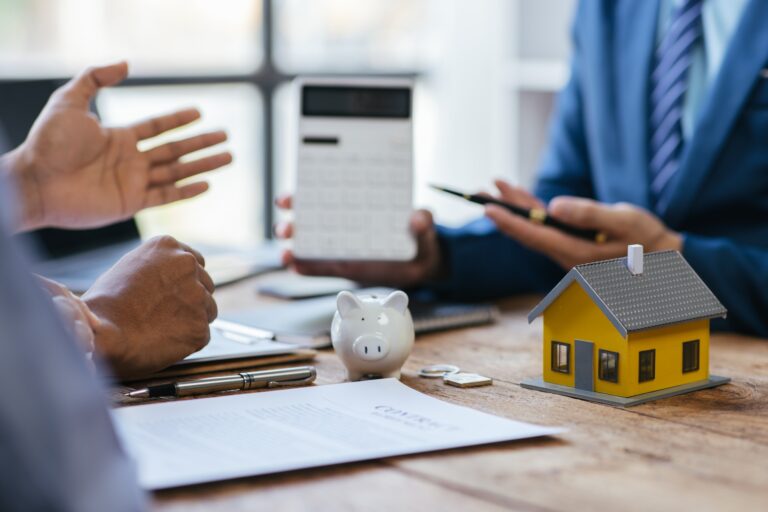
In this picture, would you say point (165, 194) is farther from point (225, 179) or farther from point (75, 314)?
point (225, 179)

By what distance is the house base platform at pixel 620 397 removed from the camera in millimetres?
939

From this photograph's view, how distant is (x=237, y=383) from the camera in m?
1.00

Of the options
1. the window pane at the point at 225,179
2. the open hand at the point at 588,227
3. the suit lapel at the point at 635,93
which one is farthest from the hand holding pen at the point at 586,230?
the window pane at the point at 225,179

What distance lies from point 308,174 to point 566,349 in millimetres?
550

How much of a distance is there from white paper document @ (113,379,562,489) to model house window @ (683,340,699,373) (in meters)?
0.23

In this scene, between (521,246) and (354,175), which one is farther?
(521,246)

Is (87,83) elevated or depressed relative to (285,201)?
elevated

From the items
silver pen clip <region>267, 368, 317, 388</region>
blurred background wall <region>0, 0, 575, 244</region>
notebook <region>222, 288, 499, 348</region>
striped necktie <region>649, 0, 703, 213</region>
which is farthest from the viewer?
blurred background wall <region>0, 0, 575, 244</region>

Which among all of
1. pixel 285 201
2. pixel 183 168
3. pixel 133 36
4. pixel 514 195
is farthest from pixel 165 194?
pixel 133 36

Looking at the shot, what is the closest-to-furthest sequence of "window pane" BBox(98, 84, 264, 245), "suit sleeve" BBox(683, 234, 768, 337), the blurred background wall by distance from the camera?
"suit sleeve" BBox(683, 234, 768, 337)
the blurred background wall
"window pane" BBox(98, 84, 264, 245)

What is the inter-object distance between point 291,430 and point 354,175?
0.63 metres

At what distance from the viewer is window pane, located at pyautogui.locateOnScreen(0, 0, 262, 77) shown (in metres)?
2.78

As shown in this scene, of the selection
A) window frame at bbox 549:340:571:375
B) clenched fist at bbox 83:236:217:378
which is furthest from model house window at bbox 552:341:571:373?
clenched fist at bbox 83:236:217:378

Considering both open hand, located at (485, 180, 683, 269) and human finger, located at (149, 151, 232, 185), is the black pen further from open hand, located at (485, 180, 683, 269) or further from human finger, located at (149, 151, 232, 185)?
human finger, located at (149, 151, 232, 185)
